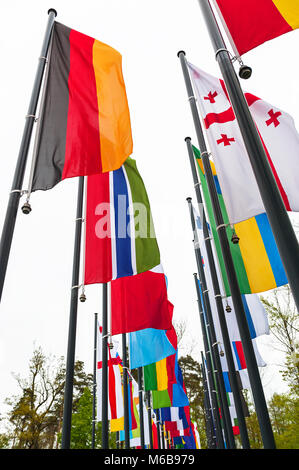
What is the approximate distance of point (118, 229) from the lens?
265 inches

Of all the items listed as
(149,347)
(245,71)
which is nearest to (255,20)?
(245,71)

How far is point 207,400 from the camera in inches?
1012

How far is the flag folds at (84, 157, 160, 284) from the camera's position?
6.16 metres

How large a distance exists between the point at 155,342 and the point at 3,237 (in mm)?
6643

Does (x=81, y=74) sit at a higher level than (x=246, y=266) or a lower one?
higher

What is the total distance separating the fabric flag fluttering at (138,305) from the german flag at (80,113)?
351 cm

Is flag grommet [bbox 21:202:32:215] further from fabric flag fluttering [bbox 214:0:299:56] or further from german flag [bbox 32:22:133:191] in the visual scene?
fabric flag fluttering [bbox 214:0:299:56]

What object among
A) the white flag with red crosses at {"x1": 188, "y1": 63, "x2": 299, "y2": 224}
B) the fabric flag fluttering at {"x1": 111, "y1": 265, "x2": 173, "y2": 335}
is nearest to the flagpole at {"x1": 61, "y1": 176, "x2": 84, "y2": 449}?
the fabric flag fluttering at {"x1": 111, "y1": 265, "x2": 173, "y2": 335}

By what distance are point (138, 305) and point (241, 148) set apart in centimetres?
401

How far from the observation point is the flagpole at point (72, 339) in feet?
16.7

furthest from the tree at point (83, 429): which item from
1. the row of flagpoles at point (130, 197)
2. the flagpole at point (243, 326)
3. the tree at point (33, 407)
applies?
the flagpole at point (243, 326)

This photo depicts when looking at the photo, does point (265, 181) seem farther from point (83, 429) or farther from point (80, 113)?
point (83, 429)

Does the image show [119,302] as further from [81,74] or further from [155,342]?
[81,74]
